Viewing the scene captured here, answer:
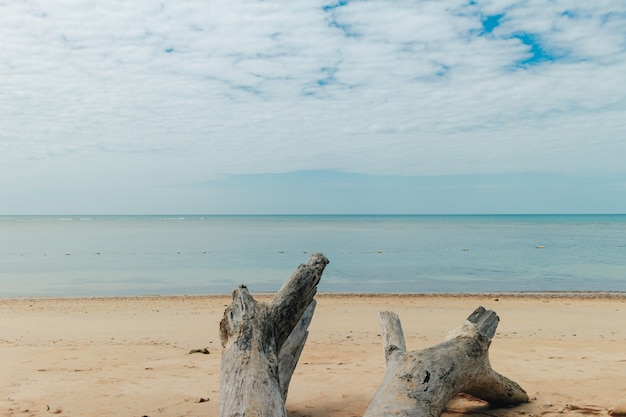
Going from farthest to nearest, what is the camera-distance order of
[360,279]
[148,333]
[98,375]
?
[360,279] → [148,333] → [98,375]

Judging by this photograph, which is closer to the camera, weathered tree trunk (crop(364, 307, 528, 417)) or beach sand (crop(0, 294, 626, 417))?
weathered tree trunk (crop(364, 307, 528, 417))

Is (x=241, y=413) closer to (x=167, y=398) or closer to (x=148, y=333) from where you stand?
(x=167, y=398)

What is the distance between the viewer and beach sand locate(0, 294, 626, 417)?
5758 millimetres

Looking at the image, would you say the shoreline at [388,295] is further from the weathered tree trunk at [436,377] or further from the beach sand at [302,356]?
the weathered tree trunk at [436,377]

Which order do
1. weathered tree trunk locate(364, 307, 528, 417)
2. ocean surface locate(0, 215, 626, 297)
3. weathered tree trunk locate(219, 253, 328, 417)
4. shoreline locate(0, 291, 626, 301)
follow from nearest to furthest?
1. weathered tree trunk locate(219, 253, 328, 417)
2. weathered tree trunk locate(364, 307, 528, 417)
3. shoreline locate(0, 291, 626, 301)
4. ocean surface locate(0, 215, 626, 297)

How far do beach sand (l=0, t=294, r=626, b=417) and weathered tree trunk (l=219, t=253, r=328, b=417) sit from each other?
3.25ft

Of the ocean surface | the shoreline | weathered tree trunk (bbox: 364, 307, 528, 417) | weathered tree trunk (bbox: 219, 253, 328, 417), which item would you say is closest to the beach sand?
weathered tree trunk (bbox: 364, 307, 528, 417)

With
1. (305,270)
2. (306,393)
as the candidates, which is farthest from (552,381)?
(305,270)

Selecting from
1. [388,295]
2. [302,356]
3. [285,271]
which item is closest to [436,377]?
[302,356]

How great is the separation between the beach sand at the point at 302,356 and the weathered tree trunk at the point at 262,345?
989 mm

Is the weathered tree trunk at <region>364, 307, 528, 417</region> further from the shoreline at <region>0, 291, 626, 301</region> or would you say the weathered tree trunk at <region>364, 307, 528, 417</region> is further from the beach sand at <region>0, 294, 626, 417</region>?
the shoreline at <region>0, 291, 626, 301</region>

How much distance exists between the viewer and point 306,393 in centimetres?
630

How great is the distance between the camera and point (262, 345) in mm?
4527

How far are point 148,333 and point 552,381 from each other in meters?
8.12
